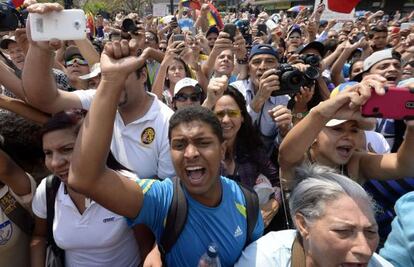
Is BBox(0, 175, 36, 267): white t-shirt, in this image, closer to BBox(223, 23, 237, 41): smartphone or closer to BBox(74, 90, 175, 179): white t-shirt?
BBox(74, 90, 175, 179): white t-shirt

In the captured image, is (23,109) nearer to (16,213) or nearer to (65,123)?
(65,123)

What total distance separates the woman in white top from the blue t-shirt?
7.2 inches

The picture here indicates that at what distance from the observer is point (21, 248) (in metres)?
1.83

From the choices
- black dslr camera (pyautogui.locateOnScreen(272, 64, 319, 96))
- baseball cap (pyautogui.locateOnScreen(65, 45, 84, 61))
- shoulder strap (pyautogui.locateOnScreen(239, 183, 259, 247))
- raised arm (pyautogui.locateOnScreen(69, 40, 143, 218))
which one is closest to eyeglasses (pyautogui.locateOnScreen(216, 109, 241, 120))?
black dslr camera (pyautogui.locateOnScreen(272, 64, 319, 96))

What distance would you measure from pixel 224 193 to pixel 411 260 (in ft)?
2.79

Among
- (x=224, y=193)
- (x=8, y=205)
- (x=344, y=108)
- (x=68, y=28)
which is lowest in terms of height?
(x=8, y=205)

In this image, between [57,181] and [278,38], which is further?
[278,38]

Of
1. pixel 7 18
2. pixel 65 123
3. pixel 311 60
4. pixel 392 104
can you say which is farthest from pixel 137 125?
pixel 311 60

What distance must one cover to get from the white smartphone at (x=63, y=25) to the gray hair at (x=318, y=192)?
113cm

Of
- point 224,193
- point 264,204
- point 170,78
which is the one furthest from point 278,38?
point 224,193

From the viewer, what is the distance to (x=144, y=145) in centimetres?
223

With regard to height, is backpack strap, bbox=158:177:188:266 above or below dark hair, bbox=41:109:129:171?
below

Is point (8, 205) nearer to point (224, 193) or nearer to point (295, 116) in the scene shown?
point (224, 193)

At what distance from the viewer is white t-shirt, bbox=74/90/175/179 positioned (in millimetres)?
2207
